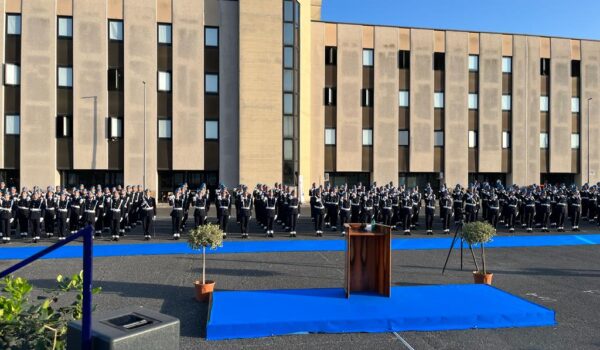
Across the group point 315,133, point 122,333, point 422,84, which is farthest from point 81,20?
point 122,333

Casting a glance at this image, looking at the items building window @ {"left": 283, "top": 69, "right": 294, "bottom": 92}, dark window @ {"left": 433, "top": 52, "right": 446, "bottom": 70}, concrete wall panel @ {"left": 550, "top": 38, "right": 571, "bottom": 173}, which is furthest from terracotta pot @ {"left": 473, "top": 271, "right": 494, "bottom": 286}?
concrete wall panel @ {"left": 550, "top": 38, "right": 571, "bottom": 173}

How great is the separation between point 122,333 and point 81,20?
30.7 meters

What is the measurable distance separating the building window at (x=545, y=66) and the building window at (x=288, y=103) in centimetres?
2107

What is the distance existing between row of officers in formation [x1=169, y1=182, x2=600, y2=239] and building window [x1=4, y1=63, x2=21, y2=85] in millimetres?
17258

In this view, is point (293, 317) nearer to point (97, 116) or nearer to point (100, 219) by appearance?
point (100, 219)

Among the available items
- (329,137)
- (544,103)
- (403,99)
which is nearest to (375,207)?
(329,137)

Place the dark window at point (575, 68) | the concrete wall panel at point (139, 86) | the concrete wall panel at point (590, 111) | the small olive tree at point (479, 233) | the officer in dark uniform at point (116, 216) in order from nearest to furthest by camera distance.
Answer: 1. the small olive tree at point (479, 233)
2. the officer in dark uniform at point (116, 216)
3. the concrete wall panel at point (139, 86)
4. the concrete wall panel at point (590, 111)
5. the dark window at point (575, 68)

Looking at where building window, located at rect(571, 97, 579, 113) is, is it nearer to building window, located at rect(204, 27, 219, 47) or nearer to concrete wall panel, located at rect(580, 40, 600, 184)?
concrete wall panel, located at rect(580, 40, 600, 184)

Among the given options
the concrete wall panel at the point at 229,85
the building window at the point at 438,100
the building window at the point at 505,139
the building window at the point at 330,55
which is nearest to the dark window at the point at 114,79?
the concrete wall panel at the point at 229,85

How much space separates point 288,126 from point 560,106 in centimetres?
2261

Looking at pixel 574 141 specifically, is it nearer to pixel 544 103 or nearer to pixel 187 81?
pixel 544 103

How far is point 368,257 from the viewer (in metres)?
8.47

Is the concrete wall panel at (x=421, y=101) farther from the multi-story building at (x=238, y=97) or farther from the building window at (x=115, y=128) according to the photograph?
the building window at (x=115, y=128)

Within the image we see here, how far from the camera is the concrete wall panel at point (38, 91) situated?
92.4ft
